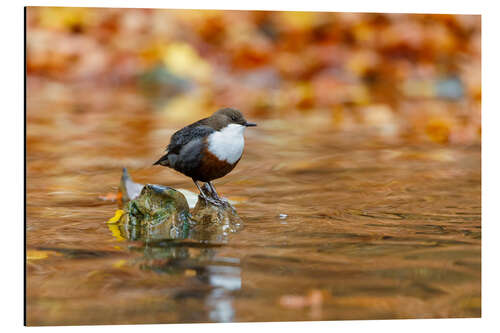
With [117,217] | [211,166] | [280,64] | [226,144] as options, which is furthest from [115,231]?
[280,64]

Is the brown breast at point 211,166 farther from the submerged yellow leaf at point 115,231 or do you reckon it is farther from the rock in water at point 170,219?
the submerged yellow leaf at point 115,231

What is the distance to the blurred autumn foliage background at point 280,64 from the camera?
212 inches

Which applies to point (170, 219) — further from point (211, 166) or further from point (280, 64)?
point (280, 64)

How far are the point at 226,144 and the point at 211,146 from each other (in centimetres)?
6

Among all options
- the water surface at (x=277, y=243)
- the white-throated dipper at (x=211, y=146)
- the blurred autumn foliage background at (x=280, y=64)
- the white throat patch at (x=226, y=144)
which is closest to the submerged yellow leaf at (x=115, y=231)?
the water surface at (x=277, y=243)

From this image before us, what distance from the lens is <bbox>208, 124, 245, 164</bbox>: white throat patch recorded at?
296 cm

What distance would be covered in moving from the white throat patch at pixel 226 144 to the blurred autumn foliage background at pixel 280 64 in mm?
1987

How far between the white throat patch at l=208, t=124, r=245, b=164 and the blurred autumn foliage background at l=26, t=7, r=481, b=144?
1987 millimetres

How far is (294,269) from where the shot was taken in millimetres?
2646

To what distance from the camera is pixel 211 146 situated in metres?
2.98

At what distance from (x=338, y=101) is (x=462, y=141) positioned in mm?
2397

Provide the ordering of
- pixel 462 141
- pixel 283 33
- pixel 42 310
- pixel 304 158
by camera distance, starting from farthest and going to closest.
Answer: pixel 283 33, pixel 462 141, pixel 304 158, pixel 42 310
